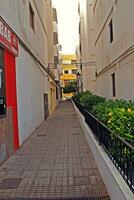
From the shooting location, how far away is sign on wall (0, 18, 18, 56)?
782 centimetres

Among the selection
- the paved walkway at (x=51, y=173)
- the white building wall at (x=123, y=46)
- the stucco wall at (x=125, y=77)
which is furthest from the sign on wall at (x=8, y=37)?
the stucco wall at (x=125, y=77)

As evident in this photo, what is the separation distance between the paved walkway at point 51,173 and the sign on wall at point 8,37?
2897 mm

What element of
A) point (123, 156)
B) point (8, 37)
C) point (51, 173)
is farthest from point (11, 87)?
point (123, 156)

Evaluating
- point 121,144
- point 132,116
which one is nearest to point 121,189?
point 121,144

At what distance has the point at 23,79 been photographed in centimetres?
1147

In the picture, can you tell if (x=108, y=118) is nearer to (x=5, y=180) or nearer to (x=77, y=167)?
(x=77, y=167)

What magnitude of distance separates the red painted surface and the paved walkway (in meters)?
0.72

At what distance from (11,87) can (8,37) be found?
1392 millimetres

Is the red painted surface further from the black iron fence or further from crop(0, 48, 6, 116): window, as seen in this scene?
the black iron fence

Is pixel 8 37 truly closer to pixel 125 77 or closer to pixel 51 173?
pixel 51 173

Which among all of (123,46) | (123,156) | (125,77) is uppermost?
(123,46)

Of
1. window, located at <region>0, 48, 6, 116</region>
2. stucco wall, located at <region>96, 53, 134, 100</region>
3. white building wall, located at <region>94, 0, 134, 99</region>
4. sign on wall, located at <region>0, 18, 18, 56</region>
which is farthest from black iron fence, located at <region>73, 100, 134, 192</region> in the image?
white building wall, located at <region>94, 0, 134, 99</region>

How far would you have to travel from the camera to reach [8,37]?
8.54 metres

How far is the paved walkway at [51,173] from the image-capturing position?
539cm
